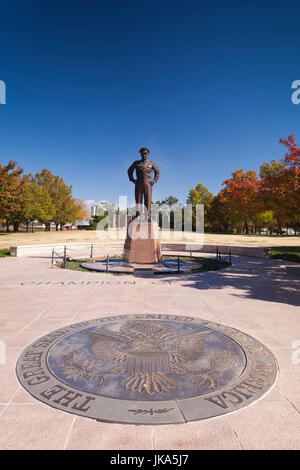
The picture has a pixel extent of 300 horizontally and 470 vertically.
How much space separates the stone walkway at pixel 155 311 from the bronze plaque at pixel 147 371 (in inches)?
5.5

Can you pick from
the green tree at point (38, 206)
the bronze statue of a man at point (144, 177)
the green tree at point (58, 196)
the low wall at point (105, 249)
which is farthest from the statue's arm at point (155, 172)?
the green tree at point (58, 196)

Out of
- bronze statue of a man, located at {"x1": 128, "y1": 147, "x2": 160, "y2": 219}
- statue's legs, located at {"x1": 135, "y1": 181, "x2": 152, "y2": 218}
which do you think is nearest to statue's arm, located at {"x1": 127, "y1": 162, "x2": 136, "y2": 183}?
bronze statue of a man, located at {"x1": 128, "y1": 147, "x2": 160, "y2": 219}

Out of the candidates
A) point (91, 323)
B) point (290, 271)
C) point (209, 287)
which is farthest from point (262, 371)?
point (290, 271)

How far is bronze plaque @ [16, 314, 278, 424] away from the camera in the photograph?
123 inches

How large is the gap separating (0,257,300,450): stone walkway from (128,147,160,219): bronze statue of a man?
5.20 metres

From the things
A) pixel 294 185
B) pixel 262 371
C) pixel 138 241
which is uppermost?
pixel 294 185

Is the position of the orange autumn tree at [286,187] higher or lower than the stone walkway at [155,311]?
higher

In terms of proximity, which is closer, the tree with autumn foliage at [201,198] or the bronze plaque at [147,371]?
the bronze plaque at [147,371]

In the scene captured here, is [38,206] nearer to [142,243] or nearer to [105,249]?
[105,249]

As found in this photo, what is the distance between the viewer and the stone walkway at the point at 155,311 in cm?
269

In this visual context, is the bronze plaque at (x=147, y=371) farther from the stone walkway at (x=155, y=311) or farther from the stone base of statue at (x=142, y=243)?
the stone base of statue at (x=142, y=243)

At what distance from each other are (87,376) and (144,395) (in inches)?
35.8

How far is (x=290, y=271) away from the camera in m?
12.7
